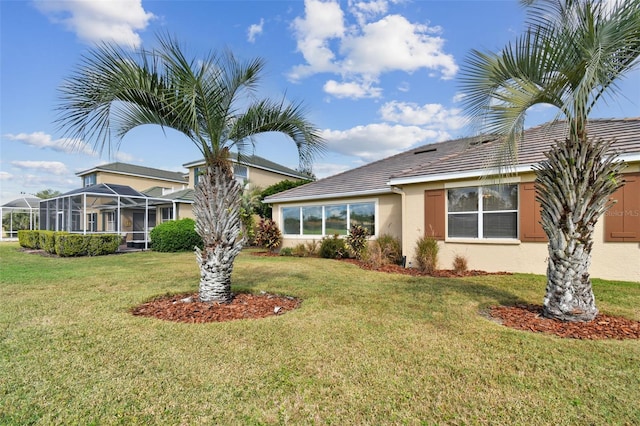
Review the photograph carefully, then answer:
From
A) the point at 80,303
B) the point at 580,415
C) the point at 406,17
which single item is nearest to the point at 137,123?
the point at 80,303

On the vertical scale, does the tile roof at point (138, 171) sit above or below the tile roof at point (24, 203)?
above

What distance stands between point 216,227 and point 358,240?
7812 mm

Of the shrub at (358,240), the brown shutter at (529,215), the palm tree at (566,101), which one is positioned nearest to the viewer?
the palm tree at (566,101)

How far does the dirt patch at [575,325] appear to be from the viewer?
4.43 meters

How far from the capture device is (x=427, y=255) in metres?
10.3

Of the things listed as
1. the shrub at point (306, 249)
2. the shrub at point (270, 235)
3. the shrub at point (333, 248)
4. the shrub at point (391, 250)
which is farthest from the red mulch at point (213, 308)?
the shrub at point (270, 235)

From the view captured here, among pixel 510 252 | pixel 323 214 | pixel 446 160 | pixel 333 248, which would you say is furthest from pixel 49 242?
pixel 510 252

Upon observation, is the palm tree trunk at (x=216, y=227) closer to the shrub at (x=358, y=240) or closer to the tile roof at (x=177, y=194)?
the shrub at (x=358, y=240)

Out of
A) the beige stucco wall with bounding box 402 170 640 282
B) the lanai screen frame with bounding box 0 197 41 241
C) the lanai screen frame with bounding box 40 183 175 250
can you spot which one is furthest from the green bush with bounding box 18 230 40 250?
the beige stucco wall with bounding box 402 170 640 282

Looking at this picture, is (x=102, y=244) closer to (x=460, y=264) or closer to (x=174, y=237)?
(x=174, y=237)

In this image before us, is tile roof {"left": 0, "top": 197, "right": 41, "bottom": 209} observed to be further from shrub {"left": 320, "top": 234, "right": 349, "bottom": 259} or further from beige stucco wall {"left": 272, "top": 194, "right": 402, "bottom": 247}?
beige stucco wall {"left": 272, "top": 194, "right": 402, "bottom": 247}

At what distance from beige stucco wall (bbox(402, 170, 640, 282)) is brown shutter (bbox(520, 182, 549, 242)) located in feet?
0.65

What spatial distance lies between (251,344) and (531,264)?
849 centimetres

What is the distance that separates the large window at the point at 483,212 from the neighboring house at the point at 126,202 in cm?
890
